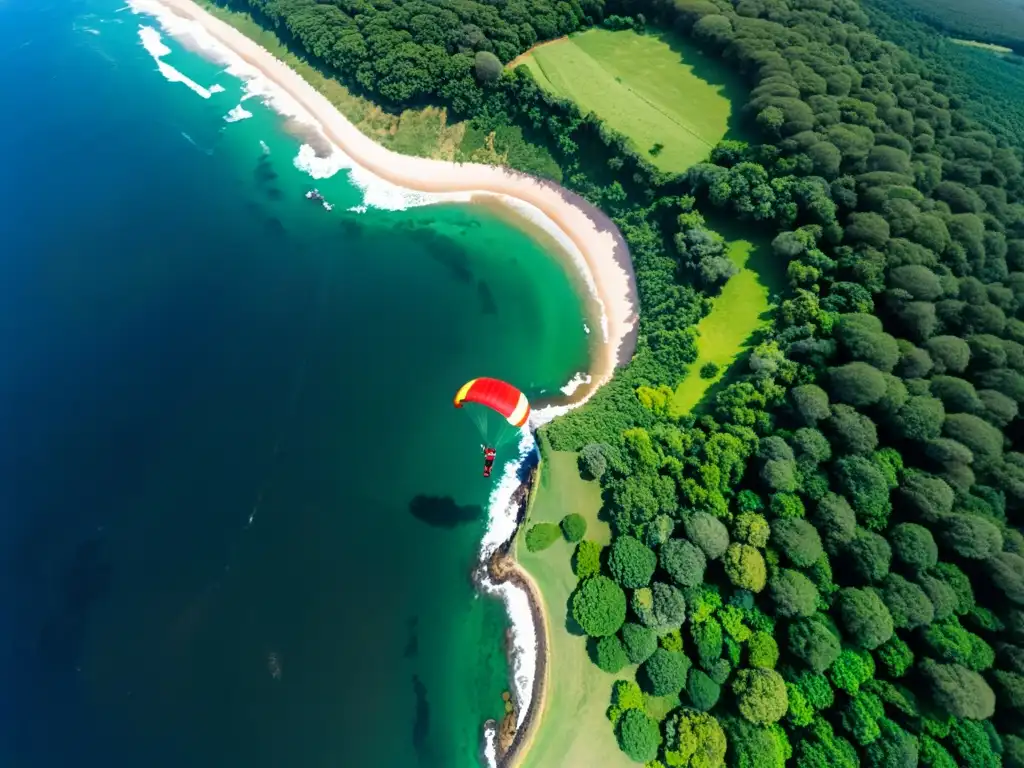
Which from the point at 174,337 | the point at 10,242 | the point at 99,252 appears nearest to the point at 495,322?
the point at 174,337

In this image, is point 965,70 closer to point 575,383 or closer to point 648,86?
point 648,86

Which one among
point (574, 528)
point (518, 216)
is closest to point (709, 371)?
point (574, 528)

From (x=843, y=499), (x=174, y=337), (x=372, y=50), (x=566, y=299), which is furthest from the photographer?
(x=372, y=50)

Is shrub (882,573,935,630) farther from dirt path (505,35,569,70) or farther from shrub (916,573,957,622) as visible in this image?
dirt path (505,35,569,70)

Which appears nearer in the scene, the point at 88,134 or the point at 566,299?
the point at 566,299

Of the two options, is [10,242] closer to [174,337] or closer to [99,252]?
[99,252]

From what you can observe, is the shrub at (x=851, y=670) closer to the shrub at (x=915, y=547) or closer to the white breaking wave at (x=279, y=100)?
the shrub at (x=915, y=547)
